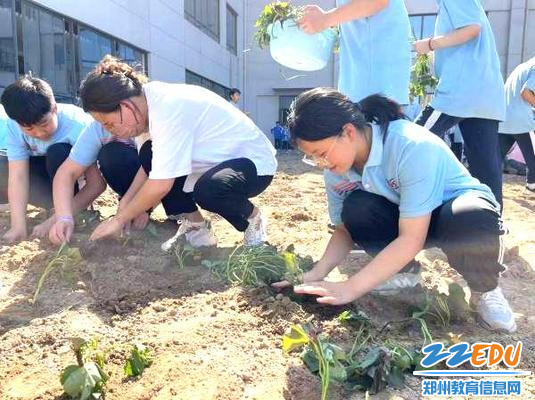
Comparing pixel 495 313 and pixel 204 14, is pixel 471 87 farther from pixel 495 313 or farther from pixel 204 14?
pixel 204 14

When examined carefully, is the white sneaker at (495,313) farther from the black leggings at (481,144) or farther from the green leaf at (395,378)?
the black leggings at (481,144)

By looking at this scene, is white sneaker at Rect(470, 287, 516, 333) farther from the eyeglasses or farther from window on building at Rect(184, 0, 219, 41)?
window on building at Rect(184, 0, 219, 41)

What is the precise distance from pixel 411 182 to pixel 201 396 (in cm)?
88

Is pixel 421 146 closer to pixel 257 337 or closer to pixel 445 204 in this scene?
pixel 445 204

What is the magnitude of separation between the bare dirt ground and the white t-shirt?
0.47 m

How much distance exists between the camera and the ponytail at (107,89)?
211 centimetres

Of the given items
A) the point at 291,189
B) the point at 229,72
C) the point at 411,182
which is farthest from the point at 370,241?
the point at 229,72

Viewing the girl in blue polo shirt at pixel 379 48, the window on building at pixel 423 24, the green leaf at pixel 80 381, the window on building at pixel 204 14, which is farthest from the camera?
the window on building at pixel 423 24

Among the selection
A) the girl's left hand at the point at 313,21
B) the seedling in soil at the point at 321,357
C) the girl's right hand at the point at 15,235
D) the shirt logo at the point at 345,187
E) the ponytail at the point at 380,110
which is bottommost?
the girl's right hand at the point at 15,235

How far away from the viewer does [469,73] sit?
8.30 ft

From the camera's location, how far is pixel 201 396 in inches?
54.8

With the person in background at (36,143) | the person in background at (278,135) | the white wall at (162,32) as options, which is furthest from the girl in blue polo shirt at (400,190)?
the person in background at (278,135)

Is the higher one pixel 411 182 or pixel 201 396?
pixel 411 182

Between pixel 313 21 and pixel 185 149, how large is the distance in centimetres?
76
